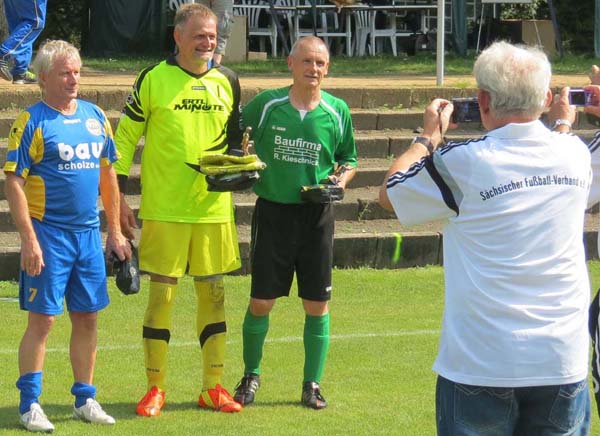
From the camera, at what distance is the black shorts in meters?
6.84

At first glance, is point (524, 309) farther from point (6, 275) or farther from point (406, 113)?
point (406, 113)

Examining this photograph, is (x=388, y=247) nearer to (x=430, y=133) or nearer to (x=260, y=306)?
(x=260, y=306)

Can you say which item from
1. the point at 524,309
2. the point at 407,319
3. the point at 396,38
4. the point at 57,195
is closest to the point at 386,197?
the point at 524,309

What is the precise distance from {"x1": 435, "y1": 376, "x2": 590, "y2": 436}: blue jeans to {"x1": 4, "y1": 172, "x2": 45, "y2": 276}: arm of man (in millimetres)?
2723

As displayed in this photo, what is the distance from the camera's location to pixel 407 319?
8.88 meters

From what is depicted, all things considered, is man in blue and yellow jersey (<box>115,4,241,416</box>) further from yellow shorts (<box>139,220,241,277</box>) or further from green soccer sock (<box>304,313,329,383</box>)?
green soccer sock (<box>304,313,329,383</box>)

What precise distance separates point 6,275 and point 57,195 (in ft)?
12.4

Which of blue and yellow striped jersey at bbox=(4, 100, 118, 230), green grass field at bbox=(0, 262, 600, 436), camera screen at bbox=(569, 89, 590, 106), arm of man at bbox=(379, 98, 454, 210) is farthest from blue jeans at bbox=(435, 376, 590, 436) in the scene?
blue and yellow striped jersey at bbox=(4, 100, 118, 230)

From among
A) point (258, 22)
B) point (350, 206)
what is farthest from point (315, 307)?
point (258, 22)

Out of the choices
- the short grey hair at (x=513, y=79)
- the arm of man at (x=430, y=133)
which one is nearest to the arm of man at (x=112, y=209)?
the arm of man at (x=430, y=133)

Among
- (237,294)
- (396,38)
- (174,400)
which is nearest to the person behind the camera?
(174,400)

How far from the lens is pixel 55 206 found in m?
6.16

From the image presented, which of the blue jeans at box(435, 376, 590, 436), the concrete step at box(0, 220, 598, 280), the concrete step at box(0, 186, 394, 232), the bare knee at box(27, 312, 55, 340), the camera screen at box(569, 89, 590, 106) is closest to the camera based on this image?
the blue jeans at box(435, 376, 590, 436)

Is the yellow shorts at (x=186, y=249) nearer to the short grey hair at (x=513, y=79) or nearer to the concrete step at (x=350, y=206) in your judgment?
the short grey hair at (x=513, y=79)
